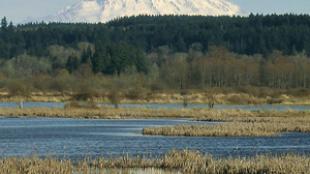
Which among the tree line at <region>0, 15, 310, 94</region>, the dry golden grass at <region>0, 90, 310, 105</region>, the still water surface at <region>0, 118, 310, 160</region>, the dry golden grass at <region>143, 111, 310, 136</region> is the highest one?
the tree line at <region>0, 15, 310, 94</region>

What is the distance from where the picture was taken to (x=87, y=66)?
134 metres

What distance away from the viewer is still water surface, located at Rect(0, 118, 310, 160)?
36.8 m

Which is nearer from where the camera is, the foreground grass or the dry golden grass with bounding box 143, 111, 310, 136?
the foreground grass

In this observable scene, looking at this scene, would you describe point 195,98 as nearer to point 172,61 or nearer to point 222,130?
point 222,130

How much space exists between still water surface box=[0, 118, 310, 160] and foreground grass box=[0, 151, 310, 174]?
14.8 ft

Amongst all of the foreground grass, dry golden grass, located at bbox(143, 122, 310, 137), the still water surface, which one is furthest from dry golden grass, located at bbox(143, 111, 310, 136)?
the foreground grass

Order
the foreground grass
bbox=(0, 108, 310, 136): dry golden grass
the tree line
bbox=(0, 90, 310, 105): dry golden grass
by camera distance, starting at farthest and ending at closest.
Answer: the tree line < bbox=(0, 90, 310, 105): dry golden grass < bbox=(0, 108, 310, 136): dry golden grass < the foreground grass

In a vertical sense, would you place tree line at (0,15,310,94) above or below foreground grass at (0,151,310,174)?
above

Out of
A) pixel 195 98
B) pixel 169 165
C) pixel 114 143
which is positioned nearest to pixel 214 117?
pixel 114 143

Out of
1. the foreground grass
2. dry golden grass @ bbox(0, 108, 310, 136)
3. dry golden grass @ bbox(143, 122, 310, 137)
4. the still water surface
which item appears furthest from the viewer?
dry golden grass @ bbox(0, 108, 310, 136)

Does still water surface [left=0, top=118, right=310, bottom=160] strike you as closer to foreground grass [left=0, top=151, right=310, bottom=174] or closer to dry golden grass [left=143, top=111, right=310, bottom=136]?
dry golden grass [left=143, top=111, right=310, bottom=136]

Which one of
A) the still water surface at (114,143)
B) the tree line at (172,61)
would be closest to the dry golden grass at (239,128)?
the still water surface at (114,143)

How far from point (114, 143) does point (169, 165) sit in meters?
13.7

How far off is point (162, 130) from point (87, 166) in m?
18.7
